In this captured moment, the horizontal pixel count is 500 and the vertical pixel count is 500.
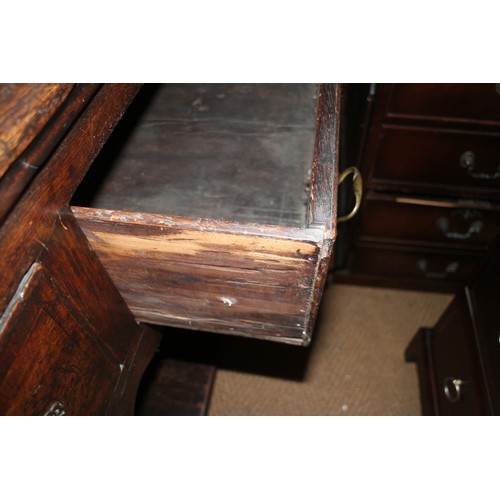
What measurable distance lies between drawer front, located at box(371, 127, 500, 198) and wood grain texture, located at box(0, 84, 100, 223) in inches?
25.6

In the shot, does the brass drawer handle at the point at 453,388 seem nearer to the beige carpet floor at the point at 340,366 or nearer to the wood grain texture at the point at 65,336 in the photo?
the beige carpet floor at the point at 340,366

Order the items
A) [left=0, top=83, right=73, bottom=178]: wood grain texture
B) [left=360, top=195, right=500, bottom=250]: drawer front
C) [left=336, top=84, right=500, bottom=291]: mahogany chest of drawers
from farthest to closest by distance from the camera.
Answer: [left=360, top=195, right=500, bottom=250]: drawer front < [left=336, top=84, right=500, bottom=291]: mahogany chest of drawers < [left=0, top=83, right=73, bottom=178]: wood grain texture

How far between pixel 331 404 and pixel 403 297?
0.42 metres

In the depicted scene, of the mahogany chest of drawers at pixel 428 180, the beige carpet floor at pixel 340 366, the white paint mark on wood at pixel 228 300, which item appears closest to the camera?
the white paint mark on wood at pixel 228 300

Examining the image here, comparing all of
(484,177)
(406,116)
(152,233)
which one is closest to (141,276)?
(152,233)

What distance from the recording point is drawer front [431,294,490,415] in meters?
0.79

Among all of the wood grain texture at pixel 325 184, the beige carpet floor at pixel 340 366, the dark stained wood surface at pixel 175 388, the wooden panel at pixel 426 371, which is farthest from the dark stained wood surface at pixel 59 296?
the wooden panel at pixel 426 371

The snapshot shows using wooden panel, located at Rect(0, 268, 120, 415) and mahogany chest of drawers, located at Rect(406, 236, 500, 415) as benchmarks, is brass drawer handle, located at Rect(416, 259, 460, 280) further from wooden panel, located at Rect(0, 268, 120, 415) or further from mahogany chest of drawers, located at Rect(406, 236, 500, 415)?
wooden panel, located at Rect(0, 268, 120, 415)

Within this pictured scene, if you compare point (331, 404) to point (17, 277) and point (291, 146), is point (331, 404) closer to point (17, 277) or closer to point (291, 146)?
point (291, 146)

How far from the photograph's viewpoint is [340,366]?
118 cm

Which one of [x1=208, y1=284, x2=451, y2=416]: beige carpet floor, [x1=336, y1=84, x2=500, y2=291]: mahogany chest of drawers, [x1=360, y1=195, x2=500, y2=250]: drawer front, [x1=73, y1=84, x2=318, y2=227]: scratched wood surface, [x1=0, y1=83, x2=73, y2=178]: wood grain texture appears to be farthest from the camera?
[x1=208, y1=284, x2=451, y2=416]: beige carpet floor

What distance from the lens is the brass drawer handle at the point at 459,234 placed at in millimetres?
994

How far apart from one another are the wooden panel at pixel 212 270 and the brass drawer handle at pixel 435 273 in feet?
2.16

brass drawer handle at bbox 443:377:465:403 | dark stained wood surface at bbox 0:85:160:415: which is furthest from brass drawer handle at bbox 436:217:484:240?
dark stained wood surface at bbox 0:85:160:415
